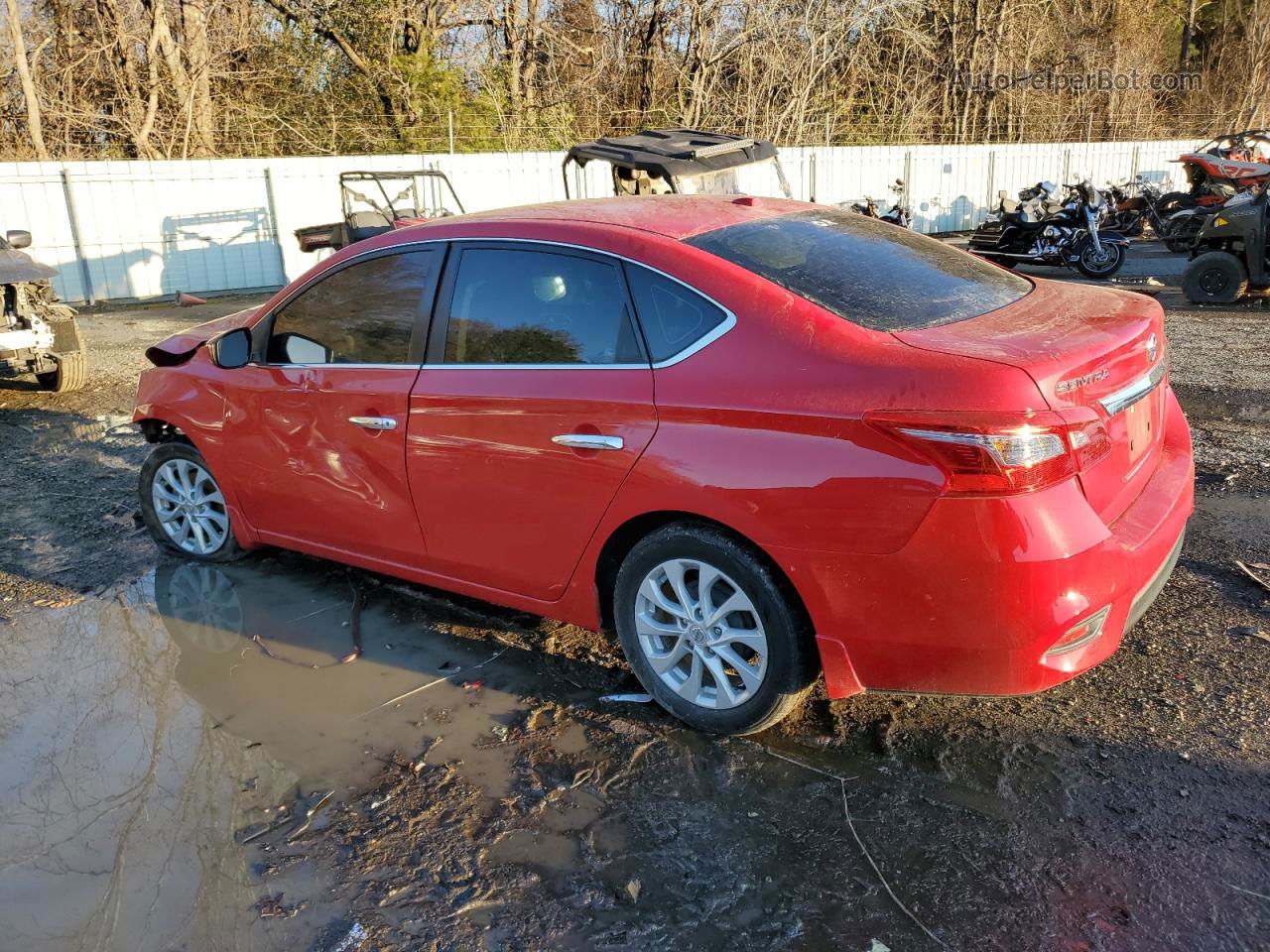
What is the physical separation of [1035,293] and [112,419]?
716 centimetres

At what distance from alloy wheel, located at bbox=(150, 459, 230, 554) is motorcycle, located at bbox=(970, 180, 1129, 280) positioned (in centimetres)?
1228

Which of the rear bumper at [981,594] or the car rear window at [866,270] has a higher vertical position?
the car rear window at [866,270]

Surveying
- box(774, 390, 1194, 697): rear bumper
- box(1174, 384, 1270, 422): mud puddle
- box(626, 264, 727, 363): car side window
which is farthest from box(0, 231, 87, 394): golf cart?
box(1174, 384, 1270, 422): mud puddle

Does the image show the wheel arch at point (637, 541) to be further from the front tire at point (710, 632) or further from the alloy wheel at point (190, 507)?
the alloy wheel at point (190, 507)

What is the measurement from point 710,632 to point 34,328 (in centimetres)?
784

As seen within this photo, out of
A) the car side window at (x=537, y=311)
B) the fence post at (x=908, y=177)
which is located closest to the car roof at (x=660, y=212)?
the car side window at (x=537, y=311)

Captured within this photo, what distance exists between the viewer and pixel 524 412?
355 centimetres

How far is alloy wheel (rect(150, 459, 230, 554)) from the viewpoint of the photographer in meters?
5.02

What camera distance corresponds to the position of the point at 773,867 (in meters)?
2.80

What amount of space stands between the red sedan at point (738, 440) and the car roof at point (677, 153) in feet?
22.3

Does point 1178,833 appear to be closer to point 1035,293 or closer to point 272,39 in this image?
point 1035,293

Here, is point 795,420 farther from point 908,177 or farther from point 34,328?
point 908,177

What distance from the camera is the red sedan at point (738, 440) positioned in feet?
9.25

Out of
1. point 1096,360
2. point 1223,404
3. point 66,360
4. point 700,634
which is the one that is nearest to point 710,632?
point 700,634
